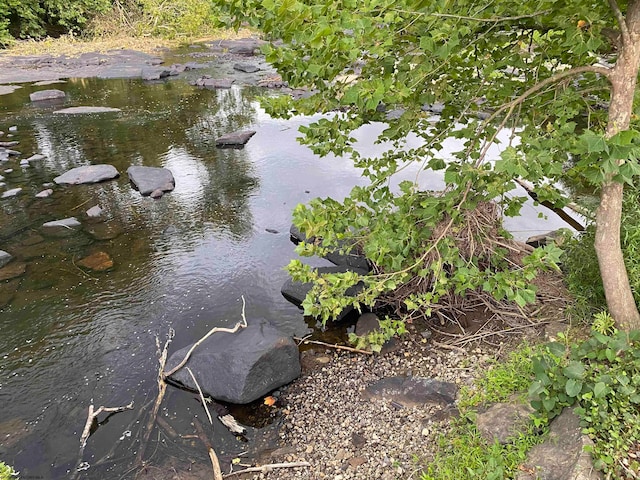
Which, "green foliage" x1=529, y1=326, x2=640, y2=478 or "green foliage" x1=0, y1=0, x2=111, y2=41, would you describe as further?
"green foliage" x1=0, y1=0, x2=111, y2=41

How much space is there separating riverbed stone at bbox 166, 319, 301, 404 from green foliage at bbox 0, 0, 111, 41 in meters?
21.8

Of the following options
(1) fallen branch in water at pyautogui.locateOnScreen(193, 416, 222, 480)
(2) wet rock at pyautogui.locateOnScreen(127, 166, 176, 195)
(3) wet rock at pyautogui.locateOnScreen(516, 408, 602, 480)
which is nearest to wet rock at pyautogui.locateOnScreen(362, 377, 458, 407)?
(3) wet rock at pyautogui.locateOnScreen(516, 408, 602, 480)

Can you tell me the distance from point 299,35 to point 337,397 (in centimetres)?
291


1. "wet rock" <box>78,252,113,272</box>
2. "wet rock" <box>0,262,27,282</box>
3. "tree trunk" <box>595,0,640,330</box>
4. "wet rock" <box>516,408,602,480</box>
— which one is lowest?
"wet rock" <box>0,262,27,282</box>

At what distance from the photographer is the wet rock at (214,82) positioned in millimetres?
15562

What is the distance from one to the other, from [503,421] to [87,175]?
8300 millimetres

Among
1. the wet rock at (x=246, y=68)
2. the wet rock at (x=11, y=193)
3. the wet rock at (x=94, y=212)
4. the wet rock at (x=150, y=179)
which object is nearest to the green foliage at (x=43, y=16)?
the wet rock at (x=246, y=68)

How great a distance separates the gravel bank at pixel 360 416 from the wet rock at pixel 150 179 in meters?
5.02

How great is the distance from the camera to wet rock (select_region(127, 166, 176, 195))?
8.42m

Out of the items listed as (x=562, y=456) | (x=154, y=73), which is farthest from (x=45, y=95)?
(x=562, y=456)

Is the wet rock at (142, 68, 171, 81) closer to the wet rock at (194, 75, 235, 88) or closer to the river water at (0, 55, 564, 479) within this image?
the wet rock at (194, 75, 235, 88)

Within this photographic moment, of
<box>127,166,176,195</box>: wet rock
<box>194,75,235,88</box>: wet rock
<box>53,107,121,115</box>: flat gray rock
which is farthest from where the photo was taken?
<box>194,75,235,88</box>: wet rock

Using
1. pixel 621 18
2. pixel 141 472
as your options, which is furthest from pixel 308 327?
pixel 621 18

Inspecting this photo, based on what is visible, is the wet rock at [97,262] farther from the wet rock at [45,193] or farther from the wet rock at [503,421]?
the wet rock at [503,421]
